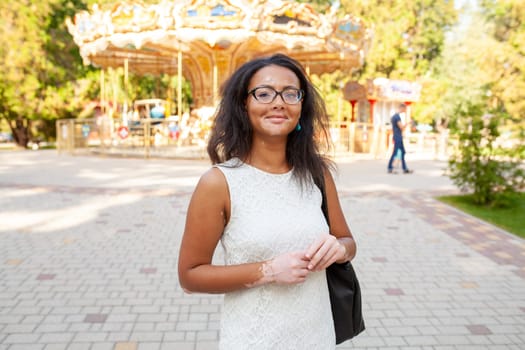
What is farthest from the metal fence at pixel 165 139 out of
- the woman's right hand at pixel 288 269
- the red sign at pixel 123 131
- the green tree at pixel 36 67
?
the woman's right hand at pixel 288 269

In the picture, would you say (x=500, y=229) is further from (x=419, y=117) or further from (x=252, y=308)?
(x=419, y=117)

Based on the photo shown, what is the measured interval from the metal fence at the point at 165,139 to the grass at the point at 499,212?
7.99 meters

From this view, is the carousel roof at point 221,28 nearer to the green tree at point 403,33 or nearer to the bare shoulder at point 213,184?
the green tree at point 403,33

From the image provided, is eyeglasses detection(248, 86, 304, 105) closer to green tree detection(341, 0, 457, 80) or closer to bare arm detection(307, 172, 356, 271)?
bare arm detection(307, 172, 356, 271)

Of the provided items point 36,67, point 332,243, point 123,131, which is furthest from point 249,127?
point 36,67

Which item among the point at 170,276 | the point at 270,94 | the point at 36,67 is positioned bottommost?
the point at 170,276

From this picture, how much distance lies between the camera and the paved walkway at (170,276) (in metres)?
3.49

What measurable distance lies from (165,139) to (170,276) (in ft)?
49.9

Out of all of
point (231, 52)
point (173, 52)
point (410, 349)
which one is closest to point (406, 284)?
point (410, 349)

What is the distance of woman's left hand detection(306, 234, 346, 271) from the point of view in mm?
1431

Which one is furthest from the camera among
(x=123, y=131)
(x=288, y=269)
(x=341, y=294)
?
(x=123, y=131)

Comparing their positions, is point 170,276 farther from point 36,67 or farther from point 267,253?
point 36,67

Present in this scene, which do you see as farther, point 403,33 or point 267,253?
point 403,33

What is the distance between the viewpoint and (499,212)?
825cm
